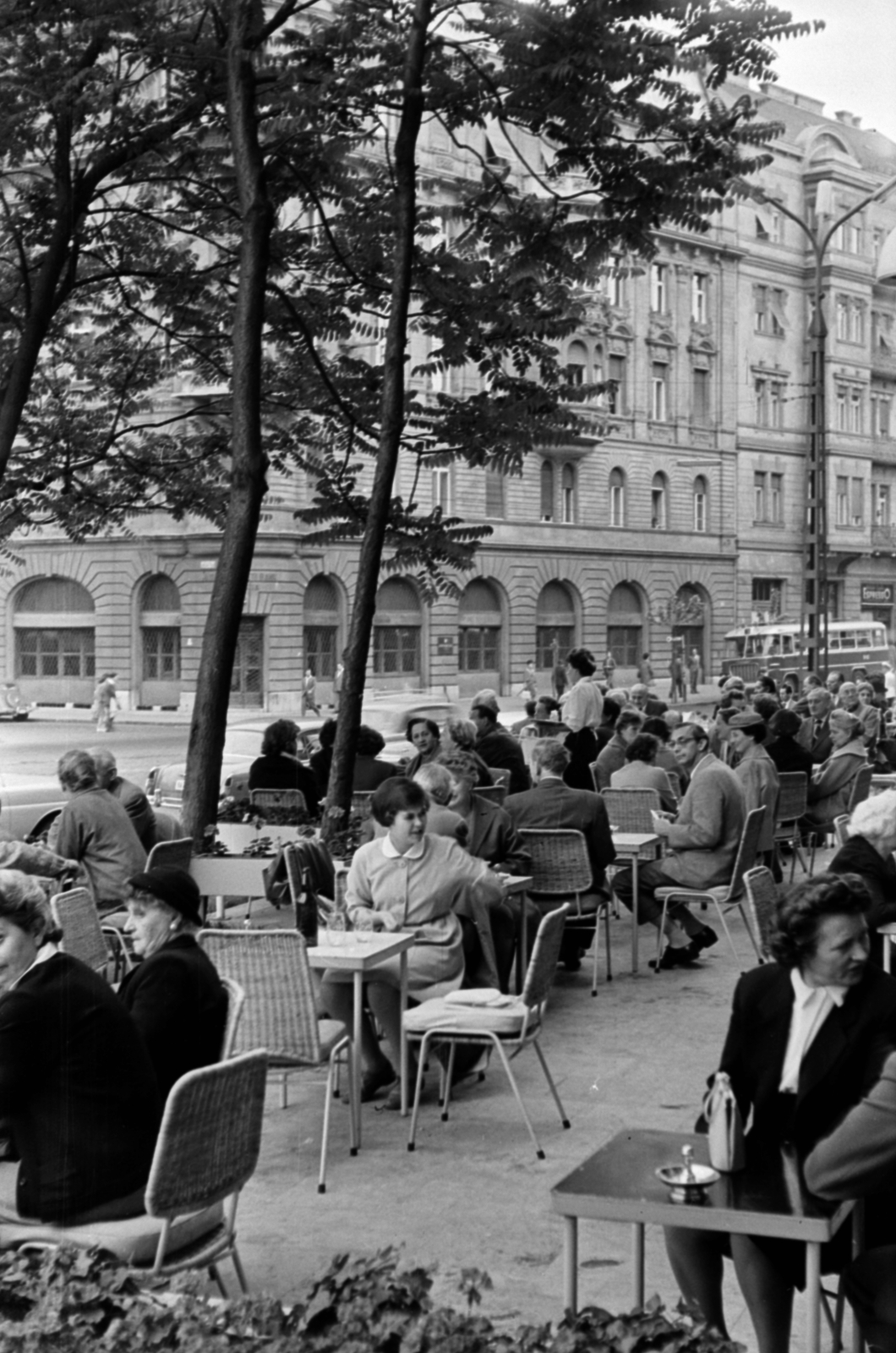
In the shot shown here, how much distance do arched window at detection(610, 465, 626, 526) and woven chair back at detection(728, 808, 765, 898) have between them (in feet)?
151

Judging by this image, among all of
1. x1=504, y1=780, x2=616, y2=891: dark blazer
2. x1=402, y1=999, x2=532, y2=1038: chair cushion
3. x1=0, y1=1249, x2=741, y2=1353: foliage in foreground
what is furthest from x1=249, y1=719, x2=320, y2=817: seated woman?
x1=0, y1=1249, x2=741, y2=1353: foliage in foreground

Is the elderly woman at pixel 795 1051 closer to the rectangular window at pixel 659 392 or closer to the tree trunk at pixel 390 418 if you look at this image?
the tree trunk at pixel 390 418

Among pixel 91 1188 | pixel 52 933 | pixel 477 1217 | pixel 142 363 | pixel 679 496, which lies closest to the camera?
pixel 91 1188

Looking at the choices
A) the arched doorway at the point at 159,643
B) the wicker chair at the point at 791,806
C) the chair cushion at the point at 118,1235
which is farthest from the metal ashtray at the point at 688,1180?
the arched doorway at the point at 159,643

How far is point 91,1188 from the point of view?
4.46m

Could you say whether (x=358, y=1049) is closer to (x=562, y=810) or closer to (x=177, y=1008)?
(x=177, y=1008)

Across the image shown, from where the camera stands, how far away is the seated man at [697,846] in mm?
11000

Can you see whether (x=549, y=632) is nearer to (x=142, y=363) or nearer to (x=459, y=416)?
(x=142, y=363)

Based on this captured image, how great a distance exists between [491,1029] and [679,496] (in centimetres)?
5358

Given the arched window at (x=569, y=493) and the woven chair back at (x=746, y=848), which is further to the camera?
the arched window at (x=569, y=493)

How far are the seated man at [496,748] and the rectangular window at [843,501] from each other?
56.6 metres

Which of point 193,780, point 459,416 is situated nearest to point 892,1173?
point 193,780

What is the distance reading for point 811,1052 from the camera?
4445mm

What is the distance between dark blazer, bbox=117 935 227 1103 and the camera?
5094 millimetres
